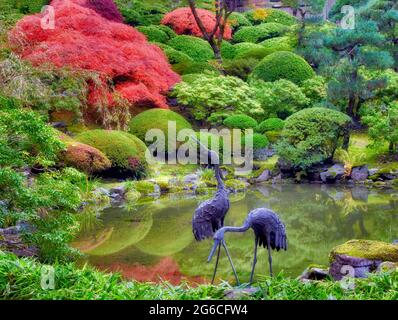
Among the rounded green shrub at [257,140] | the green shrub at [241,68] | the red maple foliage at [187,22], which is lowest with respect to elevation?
the rounded green shrub at [257,140]

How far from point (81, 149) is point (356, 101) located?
8.03 m

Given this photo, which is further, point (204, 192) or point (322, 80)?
point (322, 80)

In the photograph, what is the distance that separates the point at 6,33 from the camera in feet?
25.2

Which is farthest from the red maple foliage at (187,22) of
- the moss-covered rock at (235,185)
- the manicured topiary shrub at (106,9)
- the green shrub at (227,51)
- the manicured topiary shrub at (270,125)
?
the moss-covered rock at (235,185)

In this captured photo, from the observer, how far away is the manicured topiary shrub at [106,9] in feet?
55.6

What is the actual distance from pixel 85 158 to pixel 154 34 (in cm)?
989

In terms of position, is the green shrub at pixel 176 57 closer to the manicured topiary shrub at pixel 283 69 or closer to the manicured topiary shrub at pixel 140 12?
the manicured topiary shrub at pixel 283 69

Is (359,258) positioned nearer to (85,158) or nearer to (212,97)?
(85,158)

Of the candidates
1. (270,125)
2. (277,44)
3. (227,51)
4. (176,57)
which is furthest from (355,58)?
(227,51)

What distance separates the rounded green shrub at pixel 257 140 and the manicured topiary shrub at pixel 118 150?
2.70 meters

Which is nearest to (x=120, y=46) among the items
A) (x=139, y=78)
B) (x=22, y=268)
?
(x=139, y=78)

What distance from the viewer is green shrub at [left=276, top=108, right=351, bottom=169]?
12.2m

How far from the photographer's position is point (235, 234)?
26.1 feet
